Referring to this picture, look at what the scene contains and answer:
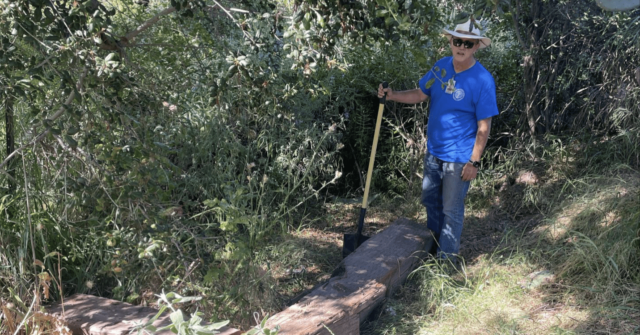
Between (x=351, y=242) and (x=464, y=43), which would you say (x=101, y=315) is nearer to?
(x=351, y=242)

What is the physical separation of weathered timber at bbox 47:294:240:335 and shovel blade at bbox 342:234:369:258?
6.73ft

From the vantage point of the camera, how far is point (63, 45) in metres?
2.95

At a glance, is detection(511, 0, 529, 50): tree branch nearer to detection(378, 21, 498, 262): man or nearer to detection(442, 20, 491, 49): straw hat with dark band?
detection(378, 21, 498, 262): man

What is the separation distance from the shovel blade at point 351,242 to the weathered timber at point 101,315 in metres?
2.05

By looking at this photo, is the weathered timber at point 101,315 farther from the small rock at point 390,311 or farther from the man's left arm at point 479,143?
the man's left arm at point 479,143

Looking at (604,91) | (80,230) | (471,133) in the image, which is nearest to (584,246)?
(471,133)

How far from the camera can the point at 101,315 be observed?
11.5 ft

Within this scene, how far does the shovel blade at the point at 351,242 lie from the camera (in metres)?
5.27

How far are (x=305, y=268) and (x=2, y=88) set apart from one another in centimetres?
277

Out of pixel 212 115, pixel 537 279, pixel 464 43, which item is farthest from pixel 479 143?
pixel 212 115

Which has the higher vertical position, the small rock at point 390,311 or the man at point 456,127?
the man at point 456,127

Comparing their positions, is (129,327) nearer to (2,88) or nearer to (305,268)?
(2,88)

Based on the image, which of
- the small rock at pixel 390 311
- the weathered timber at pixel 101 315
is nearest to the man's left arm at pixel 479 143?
the small rock at pixel 390 311

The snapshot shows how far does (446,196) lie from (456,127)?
548mm
